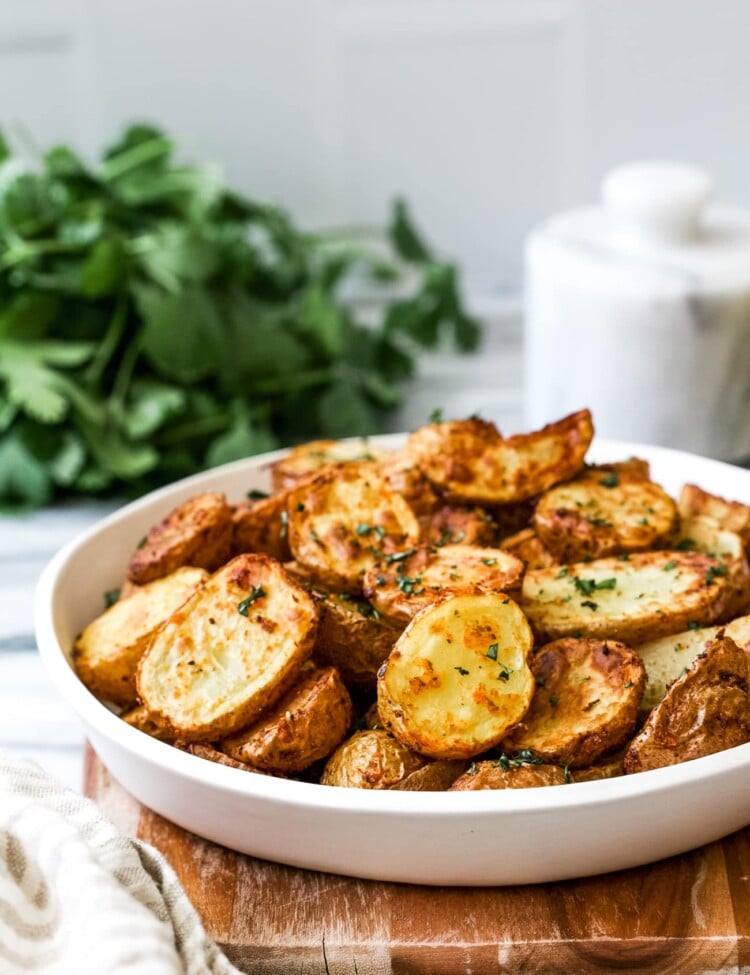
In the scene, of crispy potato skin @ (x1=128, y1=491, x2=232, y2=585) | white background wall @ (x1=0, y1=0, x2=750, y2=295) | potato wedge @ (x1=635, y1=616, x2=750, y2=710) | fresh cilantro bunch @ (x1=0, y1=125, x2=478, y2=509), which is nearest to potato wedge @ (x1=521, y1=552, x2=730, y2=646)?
potato wedge @ (x1=635, y1=616, x2=750, y2=710)

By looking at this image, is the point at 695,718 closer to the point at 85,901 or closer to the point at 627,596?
the point at 627,596

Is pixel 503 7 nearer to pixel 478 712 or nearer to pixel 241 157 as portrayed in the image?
pixel 241 157

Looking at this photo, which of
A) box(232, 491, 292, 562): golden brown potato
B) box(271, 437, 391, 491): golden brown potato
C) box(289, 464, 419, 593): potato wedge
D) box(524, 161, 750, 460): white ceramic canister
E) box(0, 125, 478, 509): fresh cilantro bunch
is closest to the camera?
box(289, 464, 419, 593): potato wedge

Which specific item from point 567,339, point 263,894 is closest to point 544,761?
point 263,894

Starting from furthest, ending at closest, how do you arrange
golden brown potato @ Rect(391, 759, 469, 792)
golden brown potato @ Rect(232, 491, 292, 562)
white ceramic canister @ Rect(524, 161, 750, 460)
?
white ceramic canister @ Rect(524, 161, 750, 460)
golden brown potato @ Rect(232, 491, 292, 562)
golden brown potato @ Rect(391, 759, 469, 792)

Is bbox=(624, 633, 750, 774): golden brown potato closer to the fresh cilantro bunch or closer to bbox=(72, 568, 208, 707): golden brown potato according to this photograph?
bbox=(72, 568, 208, 707): golden brown potato

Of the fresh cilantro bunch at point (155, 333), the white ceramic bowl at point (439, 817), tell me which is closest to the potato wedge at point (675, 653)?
the white ceramic bowl at point (439, 817)
